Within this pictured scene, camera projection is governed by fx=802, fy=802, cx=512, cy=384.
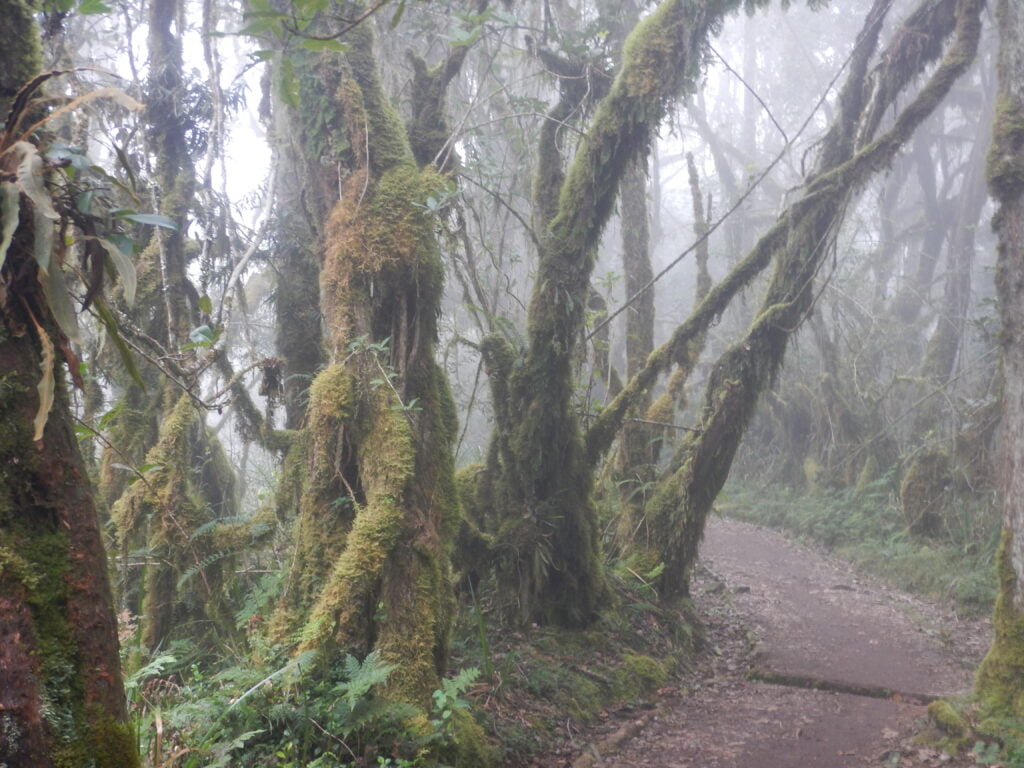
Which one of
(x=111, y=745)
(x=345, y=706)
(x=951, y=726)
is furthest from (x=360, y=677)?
(x=951, y=726)

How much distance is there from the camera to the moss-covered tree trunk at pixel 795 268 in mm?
8086

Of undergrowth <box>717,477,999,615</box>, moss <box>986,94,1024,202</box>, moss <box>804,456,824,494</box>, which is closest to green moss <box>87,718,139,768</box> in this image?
moss <box>986,94,1024,202</box>

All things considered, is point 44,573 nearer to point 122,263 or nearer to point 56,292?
point 56,292

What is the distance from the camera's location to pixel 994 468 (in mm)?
12047

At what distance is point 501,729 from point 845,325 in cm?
1462

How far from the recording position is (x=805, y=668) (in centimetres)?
784

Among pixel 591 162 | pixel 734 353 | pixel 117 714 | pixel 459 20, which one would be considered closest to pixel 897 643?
pixel 734 353

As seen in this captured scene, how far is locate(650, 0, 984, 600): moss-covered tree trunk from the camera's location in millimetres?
8086

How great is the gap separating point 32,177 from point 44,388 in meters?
0.52

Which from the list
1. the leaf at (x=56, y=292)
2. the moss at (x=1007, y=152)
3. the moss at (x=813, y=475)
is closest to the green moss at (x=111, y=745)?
the leaf at (x=56, y=292)

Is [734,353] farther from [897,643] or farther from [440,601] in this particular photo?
[440,601]

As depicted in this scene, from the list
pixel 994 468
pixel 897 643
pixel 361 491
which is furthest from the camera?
pixel 994 468

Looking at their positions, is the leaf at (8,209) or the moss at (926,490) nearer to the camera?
the leaf at (8,209)

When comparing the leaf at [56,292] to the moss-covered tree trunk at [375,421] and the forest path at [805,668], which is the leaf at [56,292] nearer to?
the moss-covered tree trunk at [375,421]
